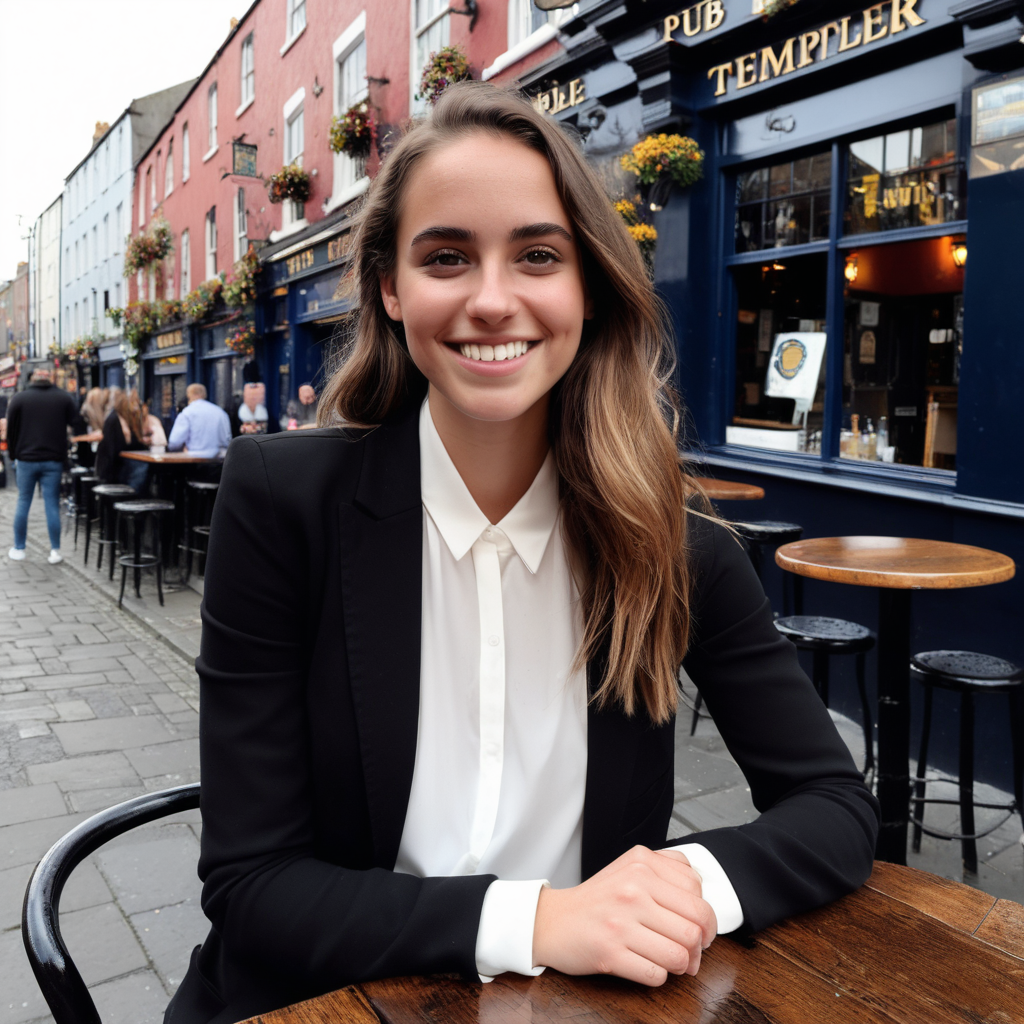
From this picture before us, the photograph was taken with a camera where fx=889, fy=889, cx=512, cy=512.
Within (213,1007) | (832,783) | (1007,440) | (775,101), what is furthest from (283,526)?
(775,101)

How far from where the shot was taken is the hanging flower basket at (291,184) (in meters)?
12.2

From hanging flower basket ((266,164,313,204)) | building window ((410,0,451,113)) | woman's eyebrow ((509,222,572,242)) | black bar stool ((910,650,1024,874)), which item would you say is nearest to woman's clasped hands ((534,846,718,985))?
woman's eyebrow ((509,222,572,242))

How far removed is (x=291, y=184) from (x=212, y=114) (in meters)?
7.05

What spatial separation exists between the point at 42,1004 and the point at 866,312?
5055 millimetres

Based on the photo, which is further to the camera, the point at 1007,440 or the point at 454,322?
the point at 1007,440

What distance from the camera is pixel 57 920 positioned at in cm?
116

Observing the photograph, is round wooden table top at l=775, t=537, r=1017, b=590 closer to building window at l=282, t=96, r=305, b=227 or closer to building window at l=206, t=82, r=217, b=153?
building window at l=282, t=96, r=305, b=227

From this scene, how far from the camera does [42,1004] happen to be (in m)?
2.44

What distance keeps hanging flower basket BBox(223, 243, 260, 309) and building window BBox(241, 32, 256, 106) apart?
3.18m

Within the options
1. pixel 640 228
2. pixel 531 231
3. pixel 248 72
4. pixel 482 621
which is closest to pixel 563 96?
pixel 640 228

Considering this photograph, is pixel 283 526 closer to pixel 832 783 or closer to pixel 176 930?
pixel 832 783

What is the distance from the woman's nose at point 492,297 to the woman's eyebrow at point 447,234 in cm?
5

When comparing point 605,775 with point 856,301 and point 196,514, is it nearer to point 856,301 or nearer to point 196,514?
point 856,301

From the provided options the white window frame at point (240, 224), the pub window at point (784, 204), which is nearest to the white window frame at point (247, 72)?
the white window frame at point (240, 224)
